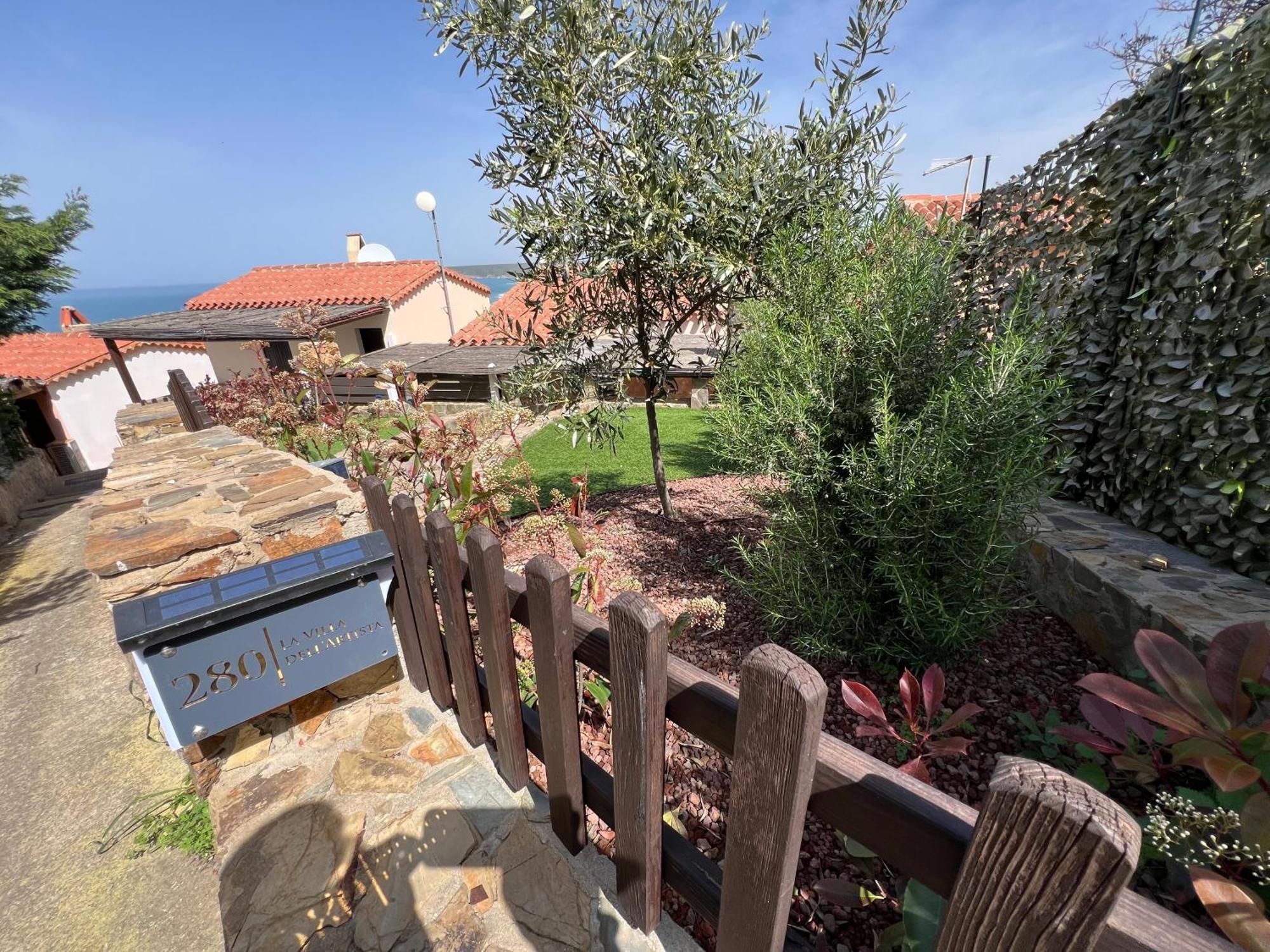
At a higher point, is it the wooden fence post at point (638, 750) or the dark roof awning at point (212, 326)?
the dark roof awning at point (212, 326)

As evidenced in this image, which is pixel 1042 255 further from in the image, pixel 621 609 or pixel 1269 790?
pixel 621 609

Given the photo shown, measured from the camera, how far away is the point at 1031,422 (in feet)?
6.46

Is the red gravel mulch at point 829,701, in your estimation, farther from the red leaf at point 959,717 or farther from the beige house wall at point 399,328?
the beige house wall at point 399,328

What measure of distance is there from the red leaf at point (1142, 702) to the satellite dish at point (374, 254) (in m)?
23.0

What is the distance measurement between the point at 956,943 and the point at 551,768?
3.53ft

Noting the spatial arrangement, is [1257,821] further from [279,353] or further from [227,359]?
[227,359]

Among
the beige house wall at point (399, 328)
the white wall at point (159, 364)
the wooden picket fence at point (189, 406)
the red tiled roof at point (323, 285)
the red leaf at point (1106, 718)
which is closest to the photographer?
the red leaf at point (1106, 718)

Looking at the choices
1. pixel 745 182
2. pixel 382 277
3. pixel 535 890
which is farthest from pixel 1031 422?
pixel 382 277

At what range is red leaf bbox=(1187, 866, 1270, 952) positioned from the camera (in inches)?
31.5

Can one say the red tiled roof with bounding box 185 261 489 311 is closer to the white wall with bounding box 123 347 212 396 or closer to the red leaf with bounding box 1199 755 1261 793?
the white wall with bounding box 123 347 212 396

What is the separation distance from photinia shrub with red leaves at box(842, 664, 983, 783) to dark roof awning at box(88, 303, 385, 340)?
11.8m

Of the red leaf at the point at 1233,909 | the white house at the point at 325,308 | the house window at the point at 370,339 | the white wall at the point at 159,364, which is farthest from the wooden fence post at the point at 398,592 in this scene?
the white wall at the point at 159,364

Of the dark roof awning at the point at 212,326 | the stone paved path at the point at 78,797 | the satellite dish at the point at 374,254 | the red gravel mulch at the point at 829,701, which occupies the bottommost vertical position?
the stone paved path at the point at 78,797

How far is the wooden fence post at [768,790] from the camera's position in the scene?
0.79m
